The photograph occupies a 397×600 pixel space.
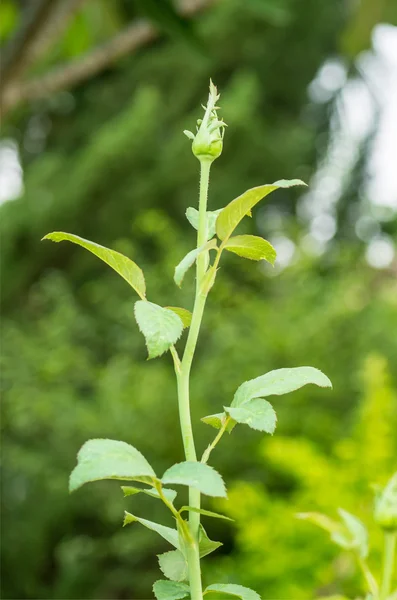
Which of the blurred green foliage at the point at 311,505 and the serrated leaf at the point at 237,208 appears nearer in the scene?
the serrated leaf at the point at 237,208

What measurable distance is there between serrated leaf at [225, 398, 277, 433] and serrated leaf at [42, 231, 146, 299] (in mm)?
34

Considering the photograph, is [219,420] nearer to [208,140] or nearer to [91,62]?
[208,140]

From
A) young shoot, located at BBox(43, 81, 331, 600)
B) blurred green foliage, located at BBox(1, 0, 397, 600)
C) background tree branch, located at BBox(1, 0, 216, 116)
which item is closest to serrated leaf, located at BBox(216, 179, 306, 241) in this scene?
young shoot, located at BBox(43, 81, 331, 600)

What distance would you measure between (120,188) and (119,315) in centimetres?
86

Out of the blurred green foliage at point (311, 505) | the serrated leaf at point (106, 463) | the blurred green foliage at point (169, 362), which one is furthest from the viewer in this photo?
the blurred green foliage at point (169, 362)

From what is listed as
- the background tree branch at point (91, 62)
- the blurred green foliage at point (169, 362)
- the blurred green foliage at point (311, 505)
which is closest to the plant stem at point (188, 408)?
the blurred green foliage at point (169, 362)

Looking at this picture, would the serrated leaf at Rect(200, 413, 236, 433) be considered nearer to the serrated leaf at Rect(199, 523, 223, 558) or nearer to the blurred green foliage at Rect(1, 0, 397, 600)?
the serrated leaf at Rect(199, 523, 223, 558)

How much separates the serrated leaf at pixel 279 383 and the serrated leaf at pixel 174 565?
40 mm

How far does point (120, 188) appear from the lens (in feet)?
8.62

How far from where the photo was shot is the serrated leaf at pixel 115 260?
15cm

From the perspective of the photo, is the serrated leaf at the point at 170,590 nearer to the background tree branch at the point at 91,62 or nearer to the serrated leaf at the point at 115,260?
the serrated leaf at the point at 115,260

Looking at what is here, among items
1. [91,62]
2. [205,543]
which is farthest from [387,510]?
[91,62]

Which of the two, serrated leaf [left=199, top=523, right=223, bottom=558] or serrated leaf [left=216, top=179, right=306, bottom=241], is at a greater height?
serrated leaf [left=216, top=179, right=306, bottom=241]

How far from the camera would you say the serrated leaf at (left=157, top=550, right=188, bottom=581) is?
165 mm
